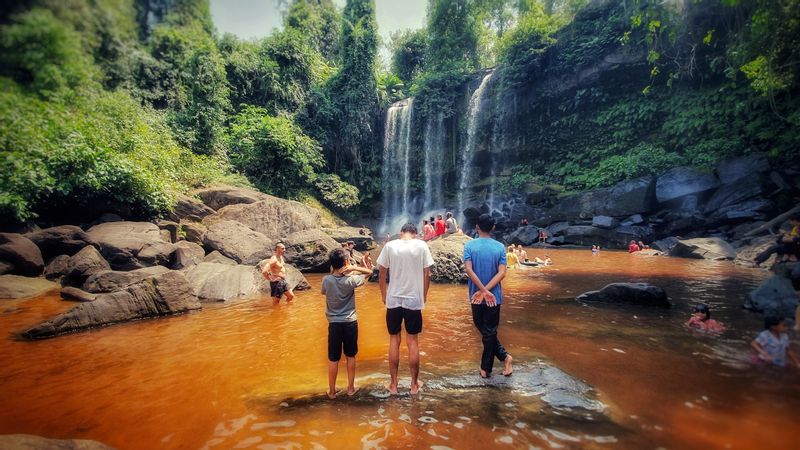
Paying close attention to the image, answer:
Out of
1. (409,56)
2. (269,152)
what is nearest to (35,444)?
(269,152)

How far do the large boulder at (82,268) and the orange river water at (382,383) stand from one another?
1635mm

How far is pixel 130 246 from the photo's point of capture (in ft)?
34.2

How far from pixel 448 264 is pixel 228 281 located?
6198mm

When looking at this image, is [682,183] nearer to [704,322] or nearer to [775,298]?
[775,298]

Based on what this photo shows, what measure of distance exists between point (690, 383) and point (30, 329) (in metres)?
9.36

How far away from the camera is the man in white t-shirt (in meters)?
3.90

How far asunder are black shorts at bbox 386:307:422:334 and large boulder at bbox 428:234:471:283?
6533 mm

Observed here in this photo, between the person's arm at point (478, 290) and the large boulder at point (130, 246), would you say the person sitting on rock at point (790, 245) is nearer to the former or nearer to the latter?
the person's arm at point (478, 290)

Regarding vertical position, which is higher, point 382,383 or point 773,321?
point 773,321

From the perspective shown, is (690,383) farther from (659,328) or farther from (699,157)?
(699,157)

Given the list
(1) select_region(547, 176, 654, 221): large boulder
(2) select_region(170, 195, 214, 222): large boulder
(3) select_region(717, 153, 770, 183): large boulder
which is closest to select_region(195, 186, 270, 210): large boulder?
(2) select_region(170, 195, 214, 222): large boulder

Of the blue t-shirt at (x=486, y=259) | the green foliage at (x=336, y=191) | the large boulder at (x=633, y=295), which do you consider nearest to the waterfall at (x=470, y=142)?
the green foliage at (x=336, y=191)

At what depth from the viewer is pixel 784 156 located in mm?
16391

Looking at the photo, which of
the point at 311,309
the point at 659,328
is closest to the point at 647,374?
the point at 659,328
